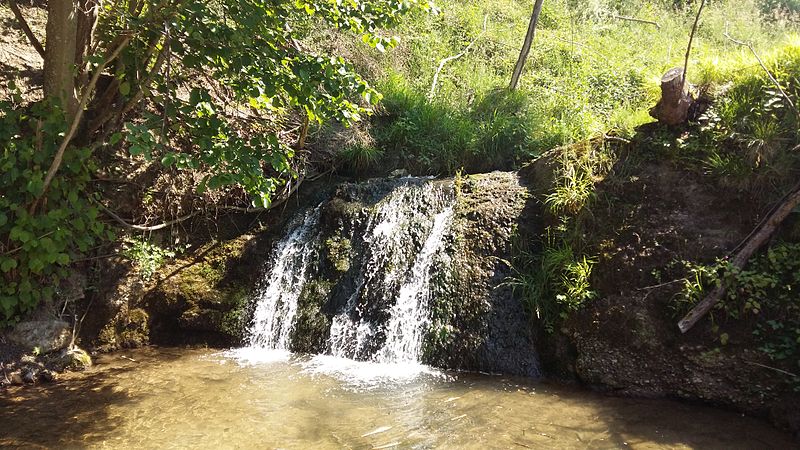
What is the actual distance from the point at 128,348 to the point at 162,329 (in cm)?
40

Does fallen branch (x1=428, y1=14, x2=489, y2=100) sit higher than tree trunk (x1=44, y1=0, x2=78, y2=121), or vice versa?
fallen branch (x1=428, y1=14, x2=489, y2=100)

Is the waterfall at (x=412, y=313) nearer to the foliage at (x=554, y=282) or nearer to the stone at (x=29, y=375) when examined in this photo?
the foliage at (x=554, y=282)

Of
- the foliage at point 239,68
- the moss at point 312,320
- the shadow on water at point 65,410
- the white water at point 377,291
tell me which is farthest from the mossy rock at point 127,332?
the foliage at point 239,68

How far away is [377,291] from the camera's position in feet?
19.2

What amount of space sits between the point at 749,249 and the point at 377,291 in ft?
11.8

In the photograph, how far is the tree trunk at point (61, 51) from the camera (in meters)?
4.34

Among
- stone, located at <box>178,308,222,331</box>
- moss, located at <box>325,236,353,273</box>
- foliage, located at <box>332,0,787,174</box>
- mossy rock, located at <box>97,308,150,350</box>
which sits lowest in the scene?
mossy rock, located at <box>97,308,150,350</box>

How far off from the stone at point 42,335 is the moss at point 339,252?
2828 millimetres

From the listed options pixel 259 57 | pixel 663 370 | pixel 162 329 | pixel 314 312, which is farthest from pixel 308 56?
pixel 663 370

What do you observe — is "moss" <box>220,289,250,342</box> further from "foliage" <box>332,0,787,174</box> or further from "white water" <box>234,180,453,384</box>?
"foliage" <box>332,0,787,174</box>

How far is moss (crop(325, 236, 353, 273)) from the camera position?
6219mm

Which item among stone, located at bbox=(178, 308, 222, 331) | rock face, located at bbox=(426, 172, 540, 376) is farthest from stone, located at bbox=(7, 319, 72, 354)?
rock face, located at bbox=(426, 172, 540, 376)

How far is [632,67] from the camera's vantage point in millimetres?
9430

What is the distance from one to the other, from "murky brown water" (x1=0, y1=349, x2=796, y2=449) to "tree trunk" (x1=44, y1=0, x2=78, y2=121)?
99.7 inches
